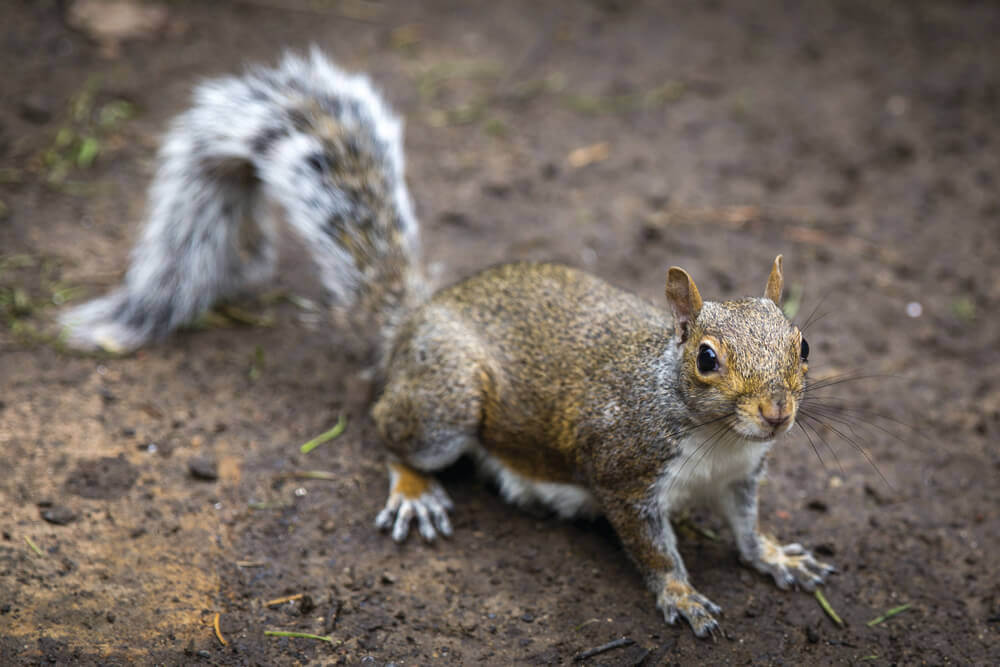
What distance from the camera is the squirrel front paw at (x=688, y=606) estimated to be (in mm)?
3146

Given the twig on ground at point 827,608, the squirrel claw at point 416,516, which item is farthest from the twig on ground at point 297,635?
the twig on ground at point 827,608

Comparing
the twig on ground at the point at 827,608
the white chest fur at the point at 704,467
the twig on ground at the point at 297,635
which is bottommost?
the twig on ground at the point at 297,635

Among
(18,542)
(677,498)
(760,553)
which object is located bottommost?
(18,542)

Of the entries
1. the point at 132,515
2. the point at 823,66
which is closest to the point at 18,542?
the point at 132,515

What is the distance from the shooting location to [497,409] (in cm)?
355

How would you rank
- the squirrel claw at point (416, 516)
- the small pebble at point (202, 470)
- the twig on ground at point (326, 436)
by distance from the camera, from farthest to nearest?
the twig on ground at point (326, 436)
the small pebble at point (202, 470)
the squirrel claw at point (416, 516)

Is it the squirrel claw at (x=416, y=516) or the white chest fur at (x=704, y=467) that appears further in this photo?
the squirrel claw at (x=416, y=516)

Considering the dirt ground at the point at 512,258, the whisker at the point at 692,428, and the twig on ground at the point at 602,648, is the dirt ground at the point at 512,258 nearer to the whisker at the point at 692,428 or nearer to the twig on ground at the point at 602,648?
the twig on ground at the point at 602,648

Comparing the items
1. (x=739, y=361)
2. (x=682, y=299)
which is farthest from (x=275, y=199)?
(x=739, y=361)

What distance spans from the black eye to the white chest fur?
0.26m

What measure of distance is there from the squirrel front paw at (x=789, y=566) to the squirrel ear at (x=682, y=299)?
0.96m

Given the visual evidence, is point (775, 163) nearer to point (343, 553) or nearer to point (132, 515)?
point (343, 553)

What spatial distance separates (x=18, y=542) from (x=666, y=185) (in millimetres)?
3893

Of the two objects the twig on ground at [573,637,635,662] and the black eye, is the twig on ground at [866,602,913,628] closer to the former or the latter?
the twig on ground at [573,637,635,662]
